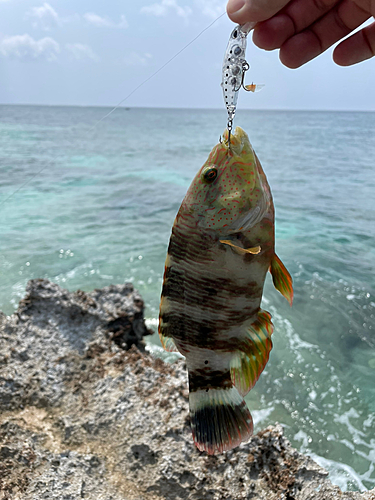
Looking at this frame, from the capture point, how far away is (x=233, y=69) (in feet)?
5.81

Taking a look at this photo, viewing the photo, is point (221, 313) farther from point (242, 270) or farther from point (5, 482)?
point (5, 482)

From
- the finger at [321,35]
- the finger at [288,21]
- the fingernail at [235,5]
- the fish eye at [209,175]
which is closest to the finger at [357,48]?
the finger at [321,35]

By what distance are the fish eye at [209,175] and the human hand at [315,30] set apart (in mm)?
1186

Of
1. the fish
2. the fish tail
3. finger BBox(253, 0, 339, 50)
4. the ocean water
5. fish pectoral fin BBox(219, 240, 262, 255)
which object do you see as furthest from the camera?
the ocean water

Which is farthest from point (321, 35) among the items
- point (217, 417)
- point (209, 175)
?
point (217, 417)

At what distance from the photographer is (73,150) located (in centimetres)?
2603

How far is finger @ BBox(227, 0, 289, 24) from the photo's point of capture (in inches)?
71.3

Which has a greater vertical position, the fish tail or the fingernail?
the fingernail

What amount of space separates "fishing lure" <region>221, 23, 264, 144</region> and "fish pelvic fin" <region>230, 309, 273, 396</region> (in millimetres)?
915

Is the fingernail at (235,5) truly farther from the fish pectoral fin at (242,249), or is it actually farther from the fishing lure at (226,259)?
the fish pectoral fin at (242,249)

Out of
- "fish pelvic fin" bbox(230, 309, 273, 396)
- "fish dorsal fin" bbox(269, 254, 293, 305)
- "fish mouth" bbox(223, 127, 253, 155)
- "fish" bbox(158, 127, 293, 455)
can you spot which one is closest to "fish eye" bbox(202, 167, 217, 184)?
"fish" bbox(158, 127, 293, 455)

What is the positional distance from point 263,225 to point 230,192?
0.70ft

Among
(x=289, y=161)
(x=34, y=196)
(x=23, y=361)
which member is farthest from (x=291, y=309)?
(x=289, y=161)

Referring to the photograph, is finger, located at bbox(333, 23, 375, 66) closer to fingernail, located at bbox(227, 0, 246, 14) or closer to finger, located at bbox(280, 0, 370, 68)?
finger, located at bbox(280, 0, 370, 68)
